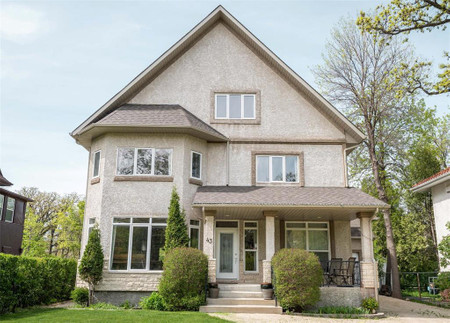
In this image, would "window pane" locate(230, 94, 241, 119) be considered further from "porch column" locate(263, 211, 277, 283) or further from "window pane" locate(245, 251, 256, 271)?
"window pane" locate(245, 251, 256, 271)

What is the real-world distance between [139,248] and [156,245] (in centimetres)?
62

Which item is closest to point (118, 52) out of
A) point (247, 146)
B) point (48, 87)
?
point (48, 87)

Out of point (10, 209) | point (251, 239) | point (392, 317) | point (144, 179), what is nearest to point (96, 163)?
point (144, 179)

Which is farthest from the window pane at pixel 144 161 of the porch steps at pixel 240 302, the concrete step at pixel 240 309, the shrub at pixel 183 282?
the concrete step at pixel 240 309

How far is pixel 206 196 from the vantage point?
14172 mm

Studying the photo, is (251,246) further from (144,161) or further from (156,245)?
(144,161)

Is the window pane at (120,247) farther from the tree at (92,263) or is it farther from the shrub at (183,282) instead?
the shrub at (183,282)

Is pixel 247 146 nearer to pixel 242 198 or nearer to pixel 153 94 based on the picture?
pixel 242 198

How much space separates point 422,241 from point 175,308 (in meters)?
17.4

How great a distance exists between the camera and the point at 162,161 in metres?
14.9

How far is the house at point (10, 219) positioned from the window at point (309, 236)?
735 inches

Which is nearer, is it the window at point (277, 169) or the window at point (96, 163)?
the window at point (96, 163)

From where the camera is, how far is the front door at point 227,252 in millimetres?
15334

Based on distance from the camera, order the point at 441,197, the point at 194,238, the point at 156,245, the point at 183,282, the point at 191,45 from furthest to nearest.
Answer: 1. the point at 441,197
2. the point at 191,45
3. the point at 194,238
4. the point at 156,245
5. the point at 183,282
